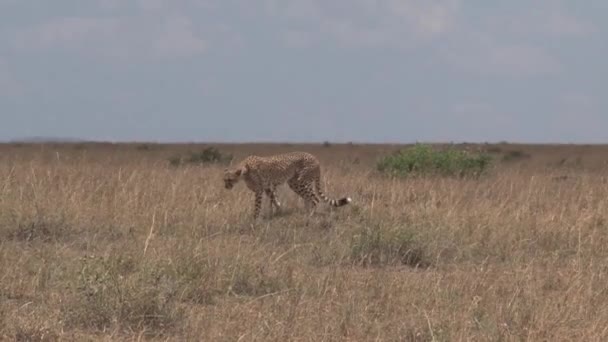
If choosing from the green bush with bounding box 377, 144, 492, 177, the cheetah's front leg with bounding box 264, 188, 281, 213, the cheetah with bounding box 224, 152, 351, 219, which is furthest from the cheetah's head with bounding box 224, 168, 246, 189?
the green bush with bounding box 377, 144, 492, 177

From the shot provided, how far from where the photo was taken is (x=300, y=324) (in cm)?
400

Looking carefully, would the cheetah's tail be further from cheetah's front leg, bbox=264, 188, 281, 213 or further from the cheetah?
cheetah's front leg, bbox=264, 188, 281, 213

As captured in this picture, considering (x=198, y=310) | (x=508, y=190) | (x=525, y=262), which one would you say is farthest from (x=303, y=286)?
(x=508, y=190)

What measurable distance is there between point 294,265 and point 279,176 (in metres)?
4.05

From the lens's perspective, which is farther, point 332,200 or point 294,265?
point 332,200

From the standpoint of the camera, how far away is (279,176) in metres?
9.52

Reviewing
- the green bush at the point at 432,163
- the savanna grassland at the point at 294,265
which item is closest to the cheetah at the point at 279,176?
the savanna grassland at the point at 294,265

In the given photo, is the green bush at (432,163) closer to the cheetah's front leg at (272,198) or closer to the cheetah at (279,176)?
the cheetah at (279,176)

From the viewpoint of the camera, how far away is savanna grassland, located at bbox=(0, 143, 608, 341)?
13.1 feet

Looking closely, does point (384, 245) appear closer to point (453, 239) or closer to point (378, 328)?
point (453, 239)

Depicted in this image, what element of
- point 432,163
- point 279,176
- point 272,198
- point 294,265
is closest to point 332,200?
point 272,198

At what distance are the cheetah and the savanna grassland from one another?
0.56 ft

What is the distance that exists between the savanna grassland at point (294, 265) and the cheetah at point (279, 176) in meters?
0.17

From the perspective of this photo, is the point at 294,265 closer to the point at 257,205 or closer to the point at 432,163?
the point at 257,205
